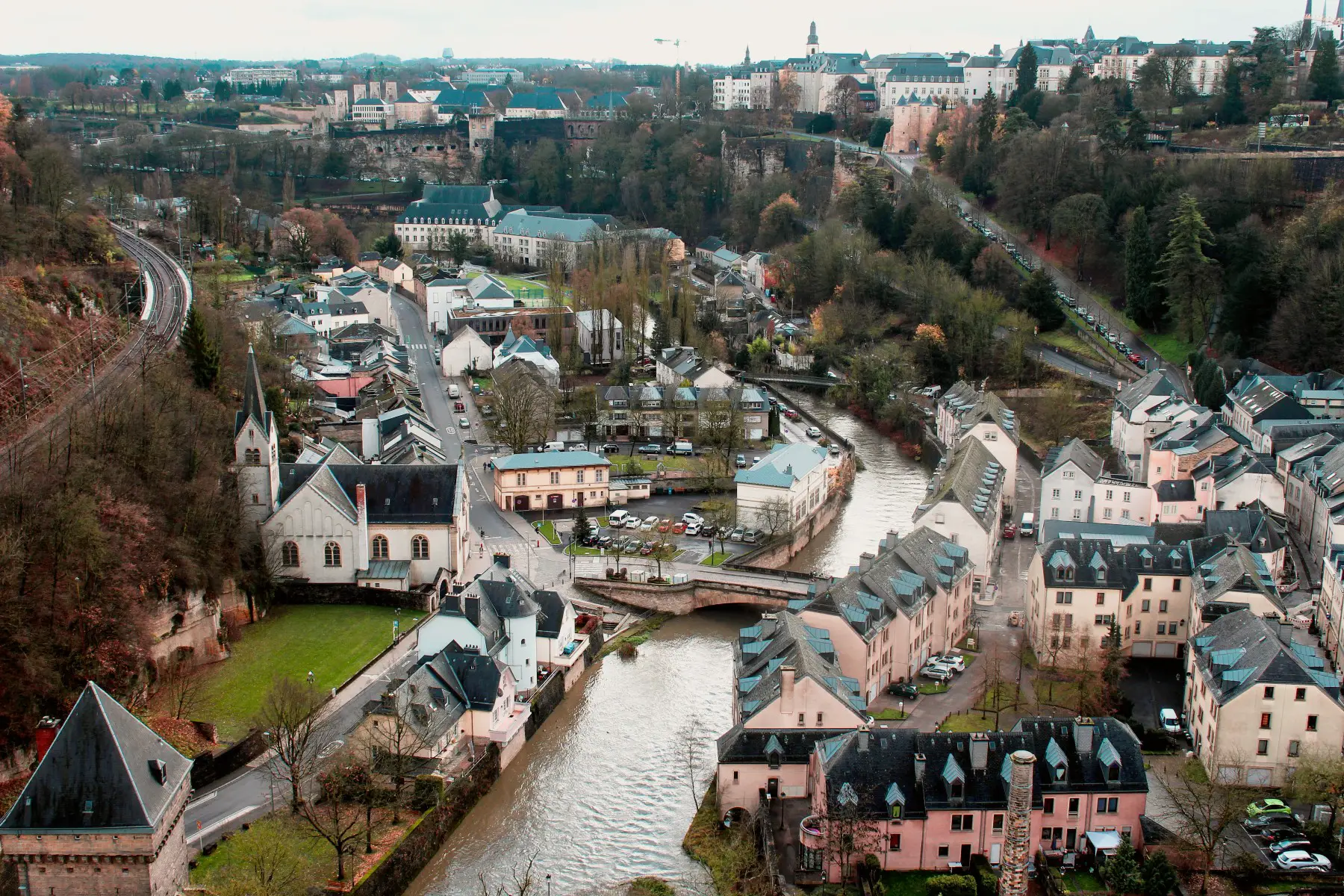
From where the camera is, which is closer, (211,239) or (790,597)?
(790,597)

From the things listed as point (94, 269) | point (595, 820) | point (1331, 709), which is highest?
point (94, 269)

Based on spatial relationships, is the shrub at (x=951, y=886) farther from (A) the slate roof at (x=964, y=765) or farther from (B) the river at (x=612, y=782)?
(B) the river at (x=612, y=782)

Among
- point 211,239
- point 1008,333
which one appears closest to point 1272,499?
point 1008,333

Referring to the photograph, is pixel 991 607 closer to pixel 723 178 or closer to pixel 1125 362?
pixel 1125 362

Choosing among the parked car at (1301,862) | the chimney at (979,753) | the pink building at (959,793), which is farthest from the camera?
the chimney at (979,753)

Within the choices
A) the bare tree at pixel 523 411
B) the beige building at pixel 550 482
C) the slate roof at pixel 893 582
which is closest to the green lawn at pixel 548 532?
the beige building at pixel 550 482

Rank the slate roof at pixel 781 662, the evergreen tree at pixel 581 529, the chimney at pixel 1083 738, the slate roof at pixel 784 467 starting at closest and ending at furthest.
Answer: the chimney at pixel 1083 738 < the slate roof at pixel 781 662 < the evergreen tree at pixel 581 529 < the slate roof at pixel 784 467

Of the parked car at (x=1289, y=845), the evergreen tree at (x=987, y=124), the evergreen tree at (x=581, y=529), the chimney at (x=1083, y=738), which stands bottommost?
the evergreen tree at (x=581, y=529)
